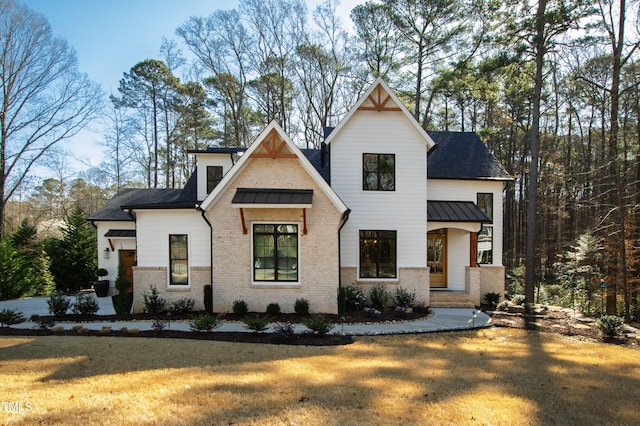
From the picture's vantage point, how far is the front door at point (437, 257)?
15125 millimetres

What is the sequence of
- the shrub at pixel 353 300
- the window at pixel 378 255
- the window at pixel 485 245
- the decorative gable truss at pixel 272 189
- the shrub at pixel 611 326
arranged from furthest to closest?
the window at pixel 485 245 → the window at pixel 378 255 → the shrub at pixel 353 300 → the decorative gable truss at pixel 272 189 → the shrub at pixel 611 326

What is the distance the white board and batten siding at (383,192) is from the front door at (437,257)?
219 cm

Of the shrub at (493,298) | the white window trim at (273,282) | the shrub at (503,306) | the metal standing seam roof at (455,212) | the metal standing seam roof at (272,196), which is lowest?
the shrub at (503,306)

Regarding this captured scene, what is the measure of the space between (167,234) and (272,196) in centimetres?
422

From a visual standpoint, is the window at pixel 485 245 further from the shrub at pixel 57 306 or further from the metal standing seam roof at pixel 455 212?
the shrub at pixel 57 306

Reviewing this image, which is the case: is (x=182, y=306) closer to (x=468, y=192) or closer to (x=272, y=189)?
(x=272, y=189)

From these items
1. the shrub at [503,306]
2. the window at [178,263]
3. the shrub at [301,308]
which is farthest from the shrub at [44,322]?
the shrub at [503,306]

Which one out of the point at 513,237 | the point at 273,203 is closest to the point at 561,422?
the point at 273,203

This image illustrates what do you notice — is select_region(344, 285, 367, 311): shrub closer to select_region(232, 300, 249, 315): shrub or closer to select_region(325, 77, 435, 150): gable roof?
select_region(232, 300, 249, 315): shrub

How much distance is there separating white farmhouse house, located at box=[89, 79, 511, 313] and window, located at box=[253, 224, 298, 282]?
3 centimetres

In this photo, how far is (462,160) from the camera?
1631cm

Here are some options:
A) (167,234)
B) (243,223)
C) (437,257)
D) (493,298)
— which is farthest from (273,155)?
(493,298)

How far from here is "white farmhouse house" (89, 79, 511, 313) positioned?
11.7 metres

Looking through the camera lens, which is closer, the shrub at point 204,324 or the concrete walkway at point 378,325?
the shrub at point 204,324
